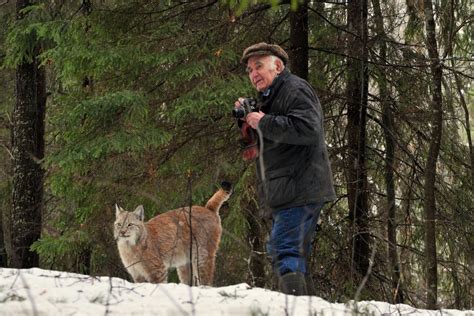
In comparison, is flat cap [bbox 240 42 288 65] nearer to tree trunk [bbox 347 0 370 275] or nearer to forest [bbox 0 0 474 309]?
forest [bbox 0 0 474 309]

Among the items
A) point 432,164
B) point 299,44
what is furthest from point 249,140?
point 432,164

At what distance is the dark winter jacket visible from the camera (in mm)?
5109

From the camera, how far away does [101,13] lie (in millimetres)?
9047

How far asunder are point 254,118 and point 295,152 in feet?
1.42

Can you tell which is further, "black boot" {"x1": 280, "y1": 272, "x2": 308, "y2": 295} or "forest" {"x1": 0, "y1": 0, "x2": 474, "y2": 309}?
"forest" {"x1": 0, "y1": 0, "x2": 474, "y2": 309}

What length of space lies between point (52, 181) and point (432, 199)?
203 inches

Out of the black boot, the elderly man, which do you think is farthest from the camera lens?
the black boot

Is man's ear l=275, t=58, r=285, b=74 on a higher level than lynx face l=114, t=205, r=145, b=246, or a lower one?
higher

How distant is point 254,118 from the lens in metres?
5.22

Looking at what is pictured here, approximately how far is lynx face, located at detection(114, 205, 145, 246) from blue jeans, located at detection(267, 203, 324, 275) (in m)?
2.80

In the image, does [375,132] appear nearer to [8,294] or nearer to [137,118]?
[137,118]

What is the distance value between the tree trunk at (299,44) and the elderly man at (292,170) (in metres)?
3.70

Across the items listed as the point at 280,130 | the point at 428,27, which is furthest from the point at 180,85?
the point at 280,130

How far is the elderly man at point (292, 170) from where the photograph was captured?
509cm
